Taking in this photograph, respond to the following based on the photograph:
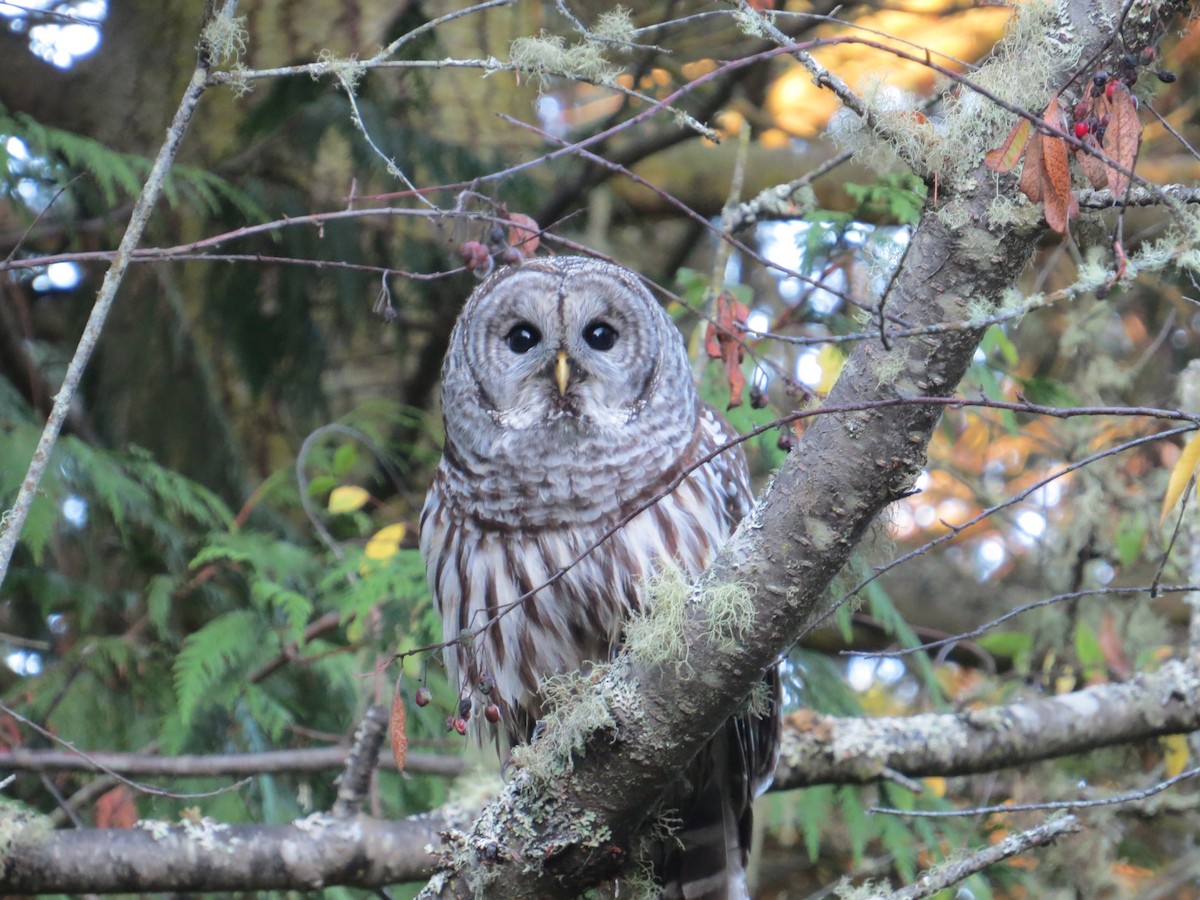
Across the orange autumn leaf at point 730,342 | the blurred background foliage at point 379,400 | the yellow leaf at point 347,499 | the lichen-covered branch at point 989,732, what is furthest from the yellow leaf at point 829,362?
the yellow leaf at point 347,499

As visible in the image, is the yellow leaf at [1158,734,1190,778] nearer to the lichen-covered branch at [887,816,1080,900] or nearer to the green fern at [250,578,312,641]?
the lichen-covered branch at [887,816,1080,900]

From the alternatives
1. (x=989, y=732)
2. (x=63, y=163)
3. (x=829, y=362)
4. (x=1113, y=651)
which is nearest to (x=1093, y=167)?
(x=829, y=362)

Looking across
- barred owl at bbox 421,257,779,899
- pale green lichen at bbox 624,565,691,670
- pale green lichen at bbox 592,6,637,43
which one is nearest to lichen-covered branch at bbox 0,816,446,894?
barred owl at bbox 421,257,779,899

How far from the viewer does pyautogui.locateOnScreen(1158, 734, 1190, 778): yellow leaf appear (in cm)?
433

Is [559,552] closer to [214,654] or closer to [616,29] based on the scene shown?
[214,654]

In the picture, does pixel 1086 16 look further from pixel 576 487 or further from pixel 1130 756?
pixel 1130 756

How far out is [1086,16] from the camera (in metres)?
2.10

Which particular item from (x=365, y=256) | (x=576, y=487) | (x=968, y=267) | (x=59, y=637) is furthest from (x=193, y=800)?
(x=968, y=267)

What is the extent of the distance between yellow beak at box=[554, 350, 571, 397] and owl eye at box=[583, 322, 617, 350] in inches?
5.0

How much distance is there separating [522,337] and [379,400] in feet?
5.32

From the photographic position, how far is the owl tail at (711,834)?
140 inches

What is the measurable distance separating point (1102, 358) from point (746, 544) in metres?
3.46

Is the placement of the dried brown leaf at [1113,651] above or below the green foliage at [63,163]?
below

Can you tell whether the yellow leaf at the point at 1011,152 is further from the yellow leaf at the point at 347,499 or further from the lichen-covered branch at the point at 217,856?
the yellow leaf at the point at 347,499
